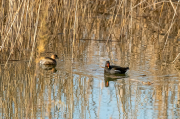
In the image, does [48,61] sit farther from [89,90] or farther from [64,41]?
[64,41]

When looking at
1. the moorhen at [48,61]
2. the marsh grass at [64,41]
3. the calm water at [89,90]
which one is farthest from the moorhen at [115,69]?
the moorhen at [48,61]

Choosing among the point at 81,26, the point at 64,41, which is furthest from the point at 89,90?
the point at 81,26

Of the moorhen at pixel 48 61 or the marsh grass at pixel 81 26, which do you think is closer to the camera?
the moorhen at pixel 48 61

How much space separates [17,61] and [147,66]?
102 inches

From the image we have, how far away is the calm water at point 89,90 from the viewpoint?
14.5 feet

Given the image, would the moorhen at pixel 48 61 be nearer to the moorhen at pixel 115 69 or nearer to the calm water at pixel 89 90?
the calm water at pixel 89 90

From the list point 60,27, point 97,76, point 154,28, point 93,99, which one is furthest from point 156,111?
point 154,28

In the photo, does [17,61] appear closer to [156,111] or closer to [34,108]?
[34,108]

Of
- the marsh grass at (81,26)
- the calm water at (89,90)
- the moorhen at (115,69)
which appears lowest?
the calm water at (89,90)

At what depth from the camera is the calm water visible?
4406 mm

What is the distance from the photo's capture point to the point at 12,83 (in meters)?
5.68

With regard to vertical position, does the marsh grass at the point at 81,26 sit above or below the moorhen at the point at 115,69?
above

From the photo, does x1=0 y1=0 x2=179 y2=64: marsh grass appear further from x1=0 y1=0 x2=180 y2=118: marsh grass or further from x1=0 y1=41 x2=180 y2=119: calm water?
x1=0 y1=41 x2=180 y2=119: calm water

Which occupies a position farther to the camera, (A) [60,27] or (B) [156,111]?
(A) [60,27]
